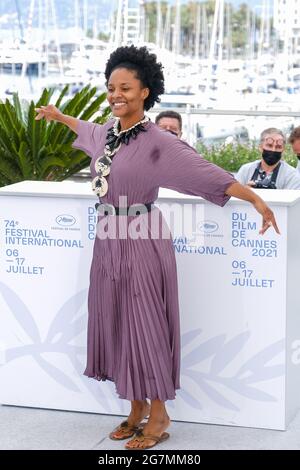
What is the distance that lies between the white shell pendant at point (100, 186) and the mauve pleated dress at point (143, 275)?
27 mm

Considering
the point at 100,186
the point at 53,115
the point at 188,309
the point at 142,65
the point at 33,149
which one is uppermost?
the point at 142,65

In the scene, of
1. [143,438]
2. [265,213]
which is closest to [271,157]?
[265,213]

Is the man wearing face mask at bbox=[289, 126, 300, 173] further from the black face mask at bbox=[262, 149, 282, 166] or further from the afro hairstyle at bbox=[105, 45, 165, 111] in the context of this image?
the afro hairstyle at bbox=[105, 45, 165, 111]

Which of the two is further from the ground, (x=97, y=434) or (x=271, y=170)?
(x=271, y=170)

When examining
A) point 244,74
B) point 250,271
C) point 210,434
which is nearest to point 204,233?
point 250,271

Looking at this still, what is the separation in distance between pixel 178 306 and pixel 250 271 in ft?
1.32

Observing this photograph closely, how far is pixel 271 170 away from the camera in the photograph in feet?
22.4

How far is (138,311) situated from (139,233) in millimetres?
369

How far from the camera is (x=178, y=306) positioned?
510cm

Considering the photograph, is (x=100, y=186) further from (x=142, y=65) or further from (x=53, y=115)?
(x=53, y=115)

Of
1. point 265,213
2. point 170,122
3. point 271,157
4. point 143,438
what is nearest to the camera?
point 265,213

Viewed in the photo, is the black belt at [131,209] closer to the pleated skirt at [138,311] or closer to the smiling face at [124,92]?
the pleated skirt at [138,311]

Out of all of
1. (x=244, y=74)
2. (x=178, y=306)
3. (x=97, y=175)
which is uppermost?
(x=97, y=175)
